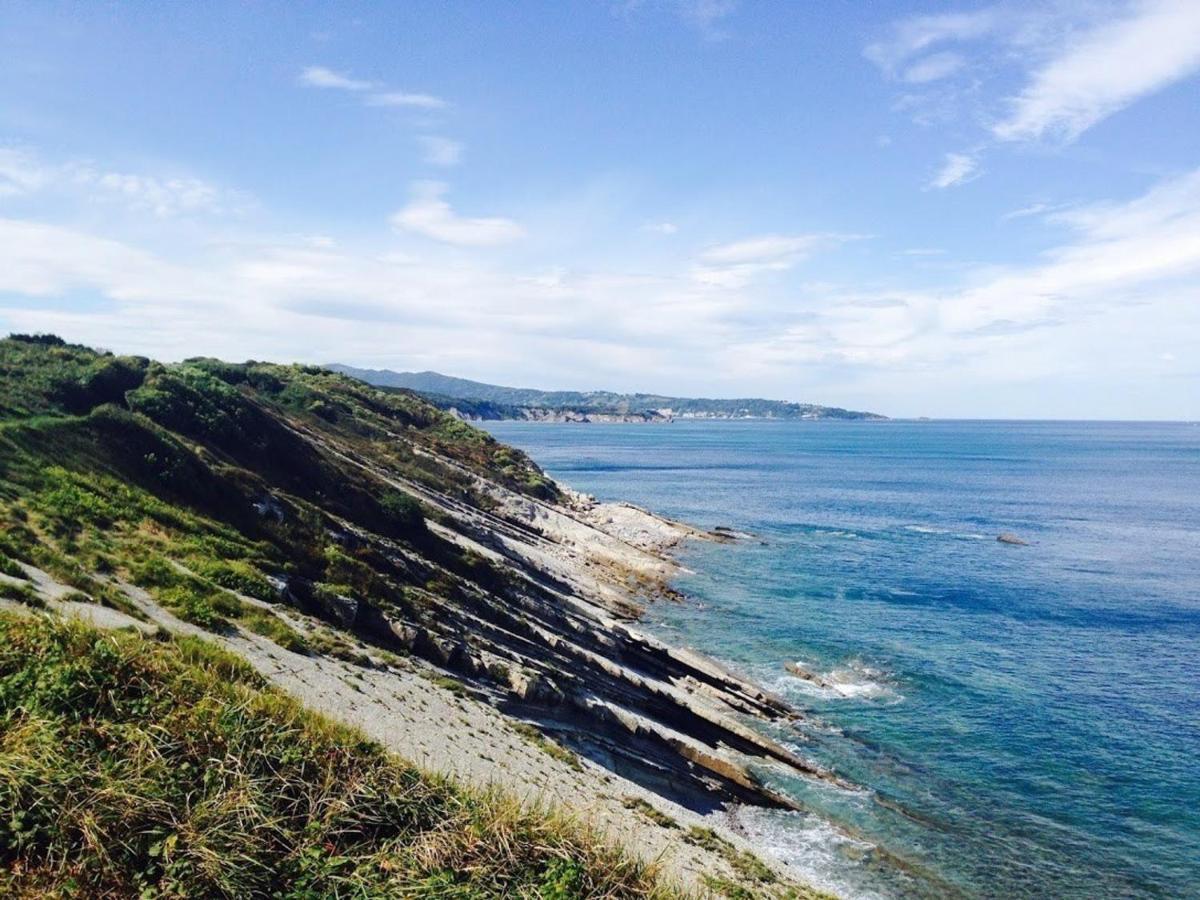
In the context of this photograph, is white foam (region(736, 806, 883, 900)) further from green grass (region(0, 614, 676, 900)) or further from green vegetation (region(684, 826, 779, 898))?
green grass (region(0, 614, 676, 900))

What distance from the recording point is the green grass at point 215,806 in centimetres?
962

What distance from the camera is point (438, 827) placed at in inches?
461

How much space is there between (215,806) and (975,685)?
4348 cm

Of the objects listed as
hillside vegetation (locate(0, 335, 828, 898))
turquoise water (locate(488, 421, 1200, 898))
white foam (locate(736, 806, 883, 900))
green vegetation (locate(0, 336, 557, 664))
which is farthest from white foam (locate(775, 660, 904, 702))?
green vegetation (locate(0, 336, 557, 664))

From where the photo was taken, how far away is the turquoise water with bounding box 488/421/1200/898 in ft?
88.0

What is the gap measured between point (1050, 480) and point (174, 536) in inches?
6530

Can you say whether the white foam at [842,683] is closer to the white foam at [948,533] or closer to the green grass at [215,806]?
the green grass at [215,806]

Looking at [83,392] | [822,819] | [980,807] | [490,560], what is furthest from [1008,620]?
[83,392]

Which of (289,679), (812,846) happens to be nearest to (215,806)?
(289,679)

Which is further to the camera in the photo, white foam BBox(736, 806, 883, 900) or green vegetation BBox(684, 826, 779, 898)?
white foam BBox(736, 806, 883, 900)

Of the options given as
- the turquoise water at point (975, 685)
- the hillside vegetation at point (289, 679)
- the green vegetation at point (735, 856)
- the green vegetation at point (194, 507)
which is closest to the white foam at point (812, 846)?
the turquoise water at point (975, 685)

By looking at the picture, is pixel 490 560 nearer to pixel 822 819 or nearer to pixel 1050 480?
pixel 822 819

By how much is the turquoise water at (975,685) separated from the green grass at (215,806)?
17.5m

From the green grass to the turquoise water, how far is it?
17.5m
